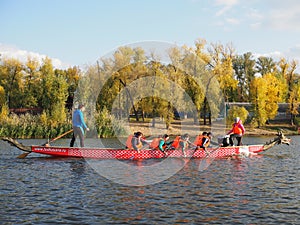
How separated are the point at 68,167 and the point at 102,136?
79.1 feet

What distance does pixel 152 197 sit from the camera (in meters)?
14.1

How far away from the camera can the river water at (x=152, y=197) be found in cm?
1169

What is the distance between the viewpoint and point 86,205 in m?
13.0

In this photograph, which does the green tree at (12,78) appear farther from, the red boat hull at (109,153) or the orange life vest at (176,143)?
the orange life vest at (176,143)

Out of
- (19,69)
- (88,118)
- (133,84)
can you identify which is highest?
(19,69)

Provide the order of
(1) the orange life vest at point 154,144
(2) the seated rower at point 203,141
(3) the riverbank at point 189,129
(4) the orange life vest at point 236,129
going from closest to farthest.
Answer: (1) the orange life vest at point 154,144 → (2) the seated rower at point 203,141 → (4) the orange life vest at point 236,129 → (3) the riverbank at point 189,129

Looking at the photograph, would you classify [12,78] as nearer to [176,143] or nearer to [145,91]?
[145,91]

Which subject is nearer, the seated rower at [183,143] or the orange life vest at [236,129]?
the seated rower at [183,143]

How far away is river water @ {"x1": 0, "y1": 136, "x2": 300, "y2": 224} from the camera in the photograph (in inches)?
460

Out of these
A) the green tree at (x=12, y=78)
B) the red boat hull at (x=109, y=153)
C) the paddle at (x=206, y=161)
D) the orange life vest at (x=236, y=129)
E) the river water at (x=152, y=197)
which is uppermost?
the green tree at (x=12, y=78)

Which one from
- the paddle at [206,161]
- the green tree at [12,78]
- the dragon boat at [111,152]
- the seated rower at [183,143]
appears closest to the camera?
the paddle at [206,161]

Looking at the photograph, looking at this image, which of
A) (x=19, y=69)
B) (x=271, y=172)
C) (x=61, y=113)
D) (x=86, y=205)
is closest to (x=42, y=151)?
(x=86, y=205)

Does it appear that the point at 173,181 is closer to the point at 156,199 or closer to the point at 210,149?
the point at 156,199

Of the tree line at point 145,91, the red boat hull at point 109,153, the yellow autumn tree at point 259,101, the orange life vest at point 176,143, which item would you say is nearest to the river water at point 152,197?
the red boat hull at point 109,153
